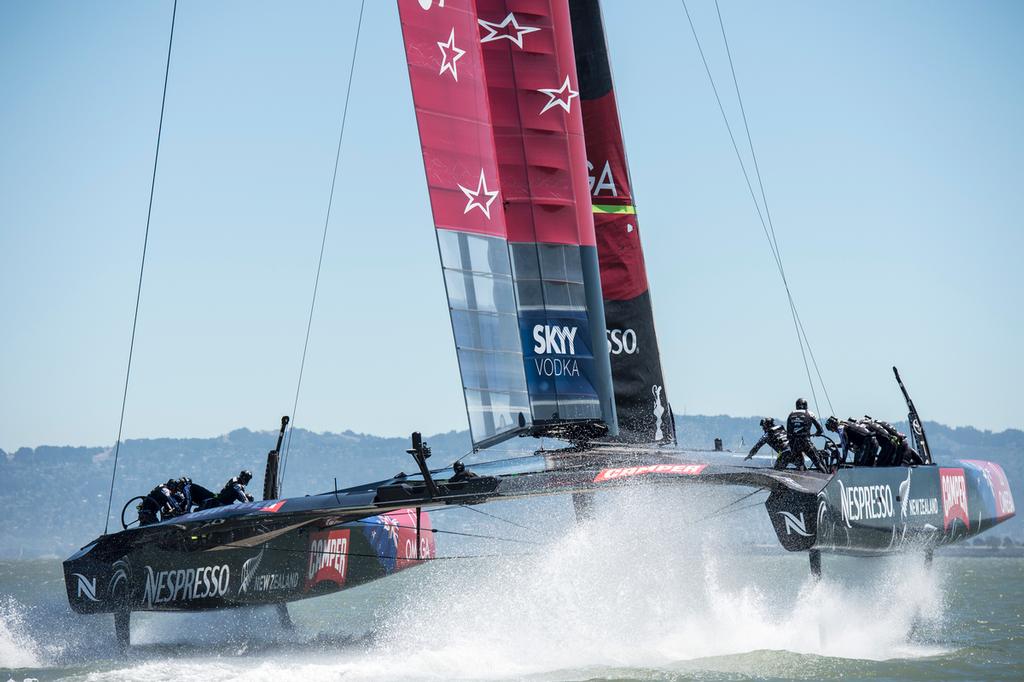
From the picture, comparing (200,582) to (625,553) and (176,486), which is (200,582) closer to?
(176,486)

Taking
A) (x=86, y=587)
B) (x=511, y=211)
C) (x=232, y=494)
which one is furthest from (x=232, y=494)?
(x=511, y=211)

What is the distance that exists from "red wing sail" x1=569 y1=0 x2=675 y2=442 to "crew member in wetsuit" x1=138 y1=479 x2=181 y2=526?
3899 millimetres

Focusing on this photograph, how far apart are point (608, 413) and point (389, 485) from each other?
2.04m

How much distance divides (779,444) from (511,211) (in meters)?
2.75

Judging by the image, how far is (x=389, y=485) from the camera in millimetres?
8148

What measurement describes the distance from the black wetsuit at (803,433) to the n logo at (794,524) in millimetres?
1191

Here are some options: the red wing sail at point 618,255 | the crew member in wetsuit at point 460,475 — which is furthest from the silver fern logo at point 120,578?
the red wing sail at point 618,255

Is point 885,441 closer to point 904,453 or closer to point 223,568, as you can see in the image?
point 904,453

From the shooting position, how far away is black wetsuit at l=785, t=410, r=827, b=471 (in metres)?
8.98

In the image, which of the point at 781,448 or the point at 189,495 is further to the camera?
the point at 189,495

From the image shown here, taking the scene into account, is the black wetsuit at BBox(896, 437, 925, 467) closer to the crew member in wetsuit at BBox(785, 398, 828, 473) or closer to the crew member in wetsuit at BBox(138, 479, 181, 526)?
the crew member in wetsuit at BBox(785, 398, 828, 473)

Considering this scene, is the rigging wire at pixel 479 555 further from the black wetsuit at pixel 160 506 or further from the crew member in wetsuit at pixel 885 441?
the crew member in wetsuit at pixel 885 441

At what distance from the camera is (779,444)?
359 inches

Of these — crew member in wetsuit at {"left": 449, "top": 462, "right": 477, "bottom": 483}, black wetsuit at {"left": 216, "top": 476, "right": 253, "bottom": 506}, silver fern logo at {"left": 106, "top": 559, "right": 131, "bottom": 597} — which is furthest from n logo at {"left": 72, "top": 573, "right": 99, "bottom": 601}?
crew member in wetsuit at {"left": 449, "top": 462, "right": 477, "bottom": 483}
